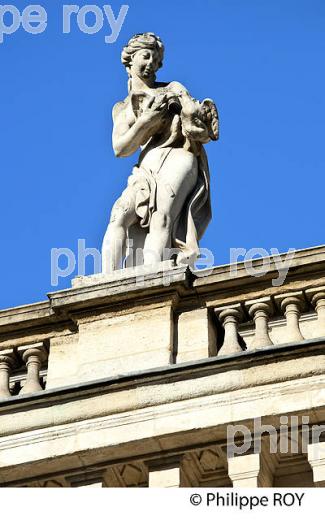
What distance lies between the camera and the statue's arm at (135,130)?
1777cm

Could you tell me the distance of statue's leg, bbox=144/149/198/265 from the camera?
16875 mm

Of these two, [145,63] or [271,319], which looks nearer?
[271,319]

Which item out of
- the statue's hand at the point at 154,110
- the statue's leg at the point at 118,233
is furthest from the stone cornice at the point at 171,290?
the statue's hand at the point at 154,110

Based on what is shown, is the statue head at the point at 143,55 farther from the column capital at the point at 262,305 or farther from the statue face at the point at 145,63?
the column capital at the point at 262,305

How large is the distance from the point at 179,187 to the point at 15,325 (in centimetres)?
200

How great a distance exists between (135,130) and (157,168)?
467 mm

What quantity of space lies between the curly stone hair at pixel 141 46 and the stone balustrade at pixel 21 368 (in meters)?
3.36

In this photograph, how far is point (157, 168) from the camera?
17.6 m

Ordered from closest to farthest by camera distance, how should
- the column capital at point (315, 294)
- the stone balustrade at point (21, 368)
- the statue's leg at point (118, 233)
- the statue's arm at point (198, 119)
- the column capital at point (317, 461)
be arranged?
the column capital at point (317, 461) → the column capital at point (315, 294) → the stone balustrade at point (21, 368) → the statue's leg at point (118, 233) → the statue's arm at point (198, 119)

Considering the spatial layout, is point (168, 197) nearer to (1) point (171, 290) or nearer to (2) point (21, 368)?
(1) point (171, 290)

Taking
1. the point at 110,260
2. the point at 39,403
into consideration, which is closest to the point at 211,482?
the point at 39,403

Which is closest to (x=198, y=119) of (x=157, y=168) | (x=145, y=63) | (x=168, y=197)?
(x=157, y=168)

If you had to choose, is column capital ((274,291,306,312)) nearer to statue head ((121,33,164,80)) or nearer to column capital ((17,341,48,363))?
column capital ((17,341,48,363))

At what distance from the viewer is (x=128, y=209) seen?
56.4 feet
